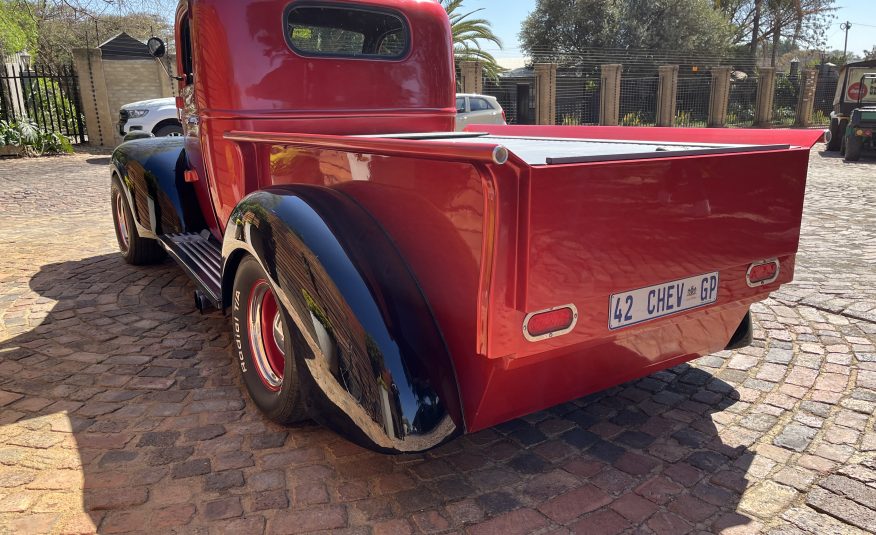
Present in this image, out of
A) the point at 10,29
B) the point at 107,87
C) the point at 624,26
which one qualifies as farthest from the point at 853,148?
the point at 10,29

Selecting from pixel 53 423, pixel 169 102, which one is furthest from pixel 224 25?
pixel 169 102

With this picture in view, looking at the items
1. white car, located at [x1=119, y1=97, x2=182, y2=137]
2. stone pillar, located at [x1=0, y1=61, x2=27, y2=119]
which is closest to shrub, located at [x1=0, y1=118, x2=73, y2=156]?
stone pillar, located at [x1=0, y1=61, x2=27, y2=119]

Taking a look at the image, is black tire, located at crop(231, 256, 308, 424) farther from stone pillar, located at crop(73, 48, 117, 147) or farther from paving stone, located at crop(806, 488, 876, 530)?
stone pillar, located at crop(73, 48, 117, 147)

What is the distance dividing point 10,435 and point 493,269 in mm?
2364

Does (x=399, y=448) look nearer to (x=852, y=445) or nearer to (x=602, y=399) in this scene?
(x=602, y=399)

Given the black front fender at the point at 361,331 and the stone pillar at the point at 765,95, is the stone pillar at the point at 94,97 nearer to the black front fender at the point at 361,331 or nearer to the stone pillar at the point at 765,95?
the black front fender at the point at 361,331

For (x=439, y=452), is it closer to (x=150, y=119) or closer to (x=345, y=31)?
(x=345, y=31)

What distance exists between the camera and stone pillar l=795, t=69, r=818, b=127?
26344 mm

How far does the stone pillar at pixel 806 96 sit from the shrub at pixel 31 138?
1082 inches

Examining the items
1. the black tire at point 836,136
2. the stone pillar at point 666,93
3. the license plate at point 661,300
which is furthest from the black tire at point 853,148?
the license plate at point 661,300

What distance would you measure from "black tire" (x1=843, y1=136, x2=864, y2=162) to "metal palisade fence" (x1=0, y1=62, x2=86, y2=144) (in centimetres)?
1887

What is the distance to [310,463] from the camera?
8.31 feet

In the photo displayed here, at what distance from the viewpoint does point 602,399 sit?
3.09 m

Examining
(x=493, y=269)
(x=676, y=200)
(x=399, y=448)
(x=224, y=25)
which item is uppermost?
(x=224, y=25)
